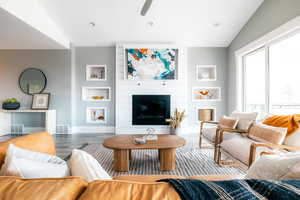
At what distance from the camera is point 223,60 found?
4.86m

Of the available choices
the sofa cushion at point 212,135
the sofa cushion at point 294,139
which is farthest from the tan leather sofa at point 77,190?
the sofa cushion at point 212,135

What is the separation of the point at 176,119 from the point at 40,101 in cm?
397

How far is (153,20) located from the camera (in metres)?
3.91

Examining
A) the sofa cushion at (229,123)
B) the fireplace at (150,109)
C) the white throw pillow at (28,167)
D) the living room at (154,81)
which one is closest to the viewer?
the white throw pillow at (28,167)

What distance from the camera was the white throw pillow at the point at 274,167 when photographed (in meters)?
0.79

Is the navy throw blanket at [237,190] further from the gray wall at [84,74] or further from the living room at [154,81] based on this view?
the gray wall at [84,74]

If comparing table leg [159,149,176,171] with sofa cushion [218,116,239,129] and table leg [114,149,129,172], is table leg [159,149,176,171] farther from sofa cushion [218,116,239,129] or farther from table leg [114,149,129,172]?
sofa cushion [218,116,239,129]

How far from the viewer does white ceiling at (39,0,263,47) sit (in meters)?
3.46

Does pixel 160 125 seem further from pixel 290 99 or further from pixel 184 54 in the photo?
pixel 290 99

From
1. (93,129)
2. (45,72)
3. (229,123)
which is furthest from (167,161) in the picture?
(45,72)

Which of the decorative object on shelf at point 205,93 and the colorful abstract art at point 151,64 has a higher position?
the colorful abstract art at point 151,64

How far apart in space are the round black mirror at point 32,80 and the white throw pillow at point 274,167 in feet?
17.5

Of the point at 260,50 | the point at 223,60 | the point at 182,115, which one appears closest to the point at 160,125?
the point at 182,115

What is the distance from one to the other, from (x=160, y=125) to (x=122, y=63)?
213 cm
